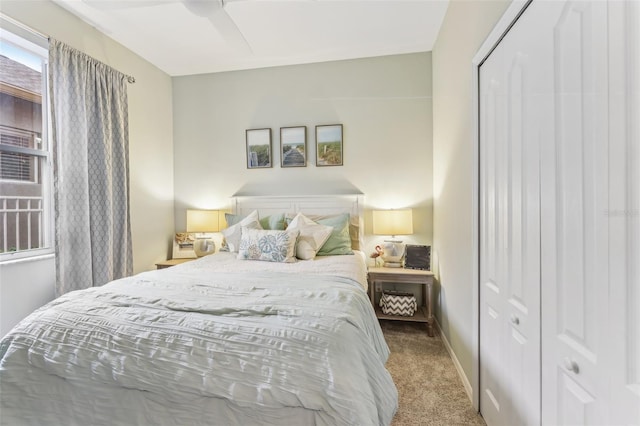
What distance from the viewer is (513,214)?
4.06 ft

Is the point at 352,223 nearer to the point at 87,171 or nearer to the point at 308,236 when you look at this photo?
the point at 308,236

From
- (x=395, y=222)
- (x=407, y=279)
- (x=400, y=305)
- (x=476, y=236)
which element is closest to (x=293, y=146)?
(x=395, y=222)

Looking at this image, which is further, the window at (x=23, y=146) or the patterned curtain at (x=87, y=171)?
the patterned curtain at (x=87, y=171)

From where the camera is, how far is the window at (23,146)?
204 centimetres

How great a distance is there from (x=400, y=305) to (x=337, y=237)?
93 centimetres

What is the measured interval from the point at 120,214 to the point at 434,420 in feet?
10.2

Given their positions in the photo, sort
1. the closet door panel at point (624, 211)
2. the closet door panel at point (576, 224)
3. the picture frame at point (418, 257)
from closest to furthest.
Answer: the closet door panel at point (624, 211), the closet door panel at point (576, 224), the picture frame at point (418, 257)

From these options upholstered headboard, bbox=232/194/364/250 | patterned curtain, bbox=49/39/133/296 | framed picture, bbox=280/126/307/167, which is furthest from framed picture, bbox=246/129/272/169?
patterned curtain, bbox=49/39/133/296

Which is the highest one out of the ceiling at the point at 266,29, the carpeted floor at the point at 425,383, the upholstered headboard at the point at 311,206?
the ceiling at the point at 266,29

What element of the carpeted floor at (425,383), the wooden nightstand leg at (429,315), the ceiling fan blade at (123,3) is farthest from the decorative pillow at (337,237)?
the ceiling fan blade at (123,3)

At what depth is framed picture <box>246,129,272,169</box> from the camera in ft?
10.9

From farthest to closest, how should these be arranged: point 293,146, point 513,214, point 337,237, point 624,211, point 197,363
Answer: point 293,146
point 337,237
point 513,214
point 197,363
point 624,211

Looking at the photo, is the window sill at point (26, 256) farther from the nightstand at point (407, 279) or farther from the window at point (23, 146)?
the nightstand at point (407, 279)

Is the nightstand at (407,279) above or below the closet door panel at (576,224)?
below
